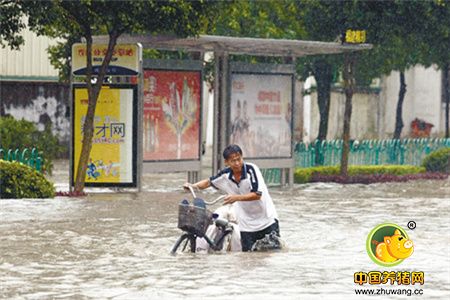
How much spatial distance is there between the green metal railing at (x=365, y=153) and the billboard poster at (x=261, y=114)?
1518mm

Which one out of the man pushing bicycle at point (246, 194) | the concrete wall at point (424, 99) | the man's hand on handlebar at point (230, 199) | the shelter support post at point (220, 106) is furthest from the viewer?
the concrete wall at point (424, 99)

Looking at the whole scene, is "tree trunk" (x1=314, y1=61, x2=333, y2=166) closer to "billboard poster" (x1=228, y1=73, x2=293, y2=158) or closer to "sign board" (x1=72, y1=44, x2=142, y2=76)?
"billboard poster" (x1=228, y1=73, x2=293, y2=158)

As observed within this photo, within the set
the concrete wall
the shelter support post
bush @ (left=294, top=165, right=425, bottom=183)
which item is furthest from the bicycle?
the concrete wall

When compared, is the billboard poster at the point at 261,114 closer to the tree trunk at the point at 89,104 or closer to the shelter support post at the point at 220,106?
the shelter support post at the point at 220,106

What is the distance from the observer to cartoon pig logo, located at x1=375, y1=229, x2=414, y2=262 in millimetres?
13883

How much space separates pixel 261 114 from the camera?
29859 mm

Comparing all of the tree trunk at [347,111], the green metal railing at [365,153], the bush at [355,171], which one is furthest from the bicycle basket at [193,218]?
the tree trunk at [347,111]

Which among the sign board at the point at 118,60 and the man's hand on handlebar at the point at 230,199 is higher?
the sign board at the point at 118,60

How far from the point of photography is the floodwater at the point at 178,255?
40.7 ft

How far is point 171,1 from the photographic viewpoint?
80.4 ft

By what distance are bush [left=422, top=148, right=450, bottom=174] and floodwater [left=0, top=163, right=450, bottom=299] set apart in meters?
9.93

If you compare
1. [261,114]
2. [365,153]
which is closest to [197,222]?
[261,114]

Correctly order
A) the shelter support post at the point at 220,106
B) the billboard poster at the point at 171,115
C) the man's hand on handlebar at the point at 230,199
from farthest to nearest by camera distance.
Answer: the shelter support post at the point at 220,106
the billboard poster at the point at 171,115
the man's hand on handlebar at the point at 230,199

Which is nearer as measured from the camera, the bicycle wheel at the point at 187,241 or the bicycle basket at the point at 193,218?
the bicycle basket at the point at 193,218
